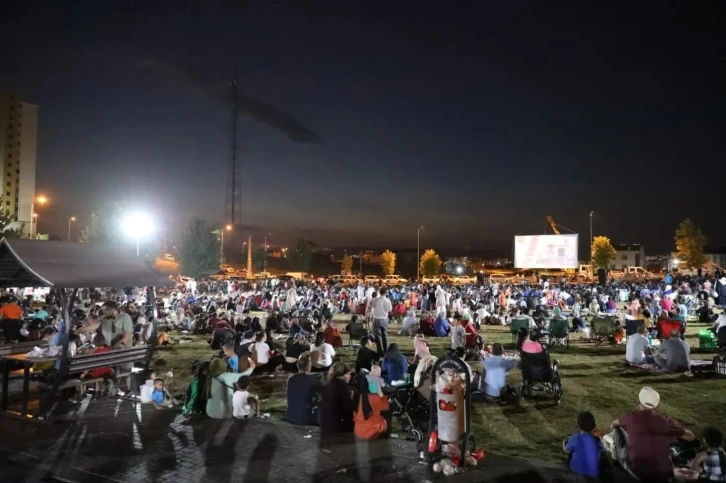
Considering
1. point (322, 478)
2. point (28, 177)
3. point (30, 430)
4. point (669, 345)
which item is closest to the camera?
point (322, 478)

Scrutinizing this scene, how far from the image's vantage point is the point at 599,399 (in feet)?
31.4

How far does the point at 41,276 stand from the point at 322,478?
495 centimetres

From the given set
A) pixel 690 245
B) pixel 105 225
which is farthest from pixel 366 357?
pixel 690 245

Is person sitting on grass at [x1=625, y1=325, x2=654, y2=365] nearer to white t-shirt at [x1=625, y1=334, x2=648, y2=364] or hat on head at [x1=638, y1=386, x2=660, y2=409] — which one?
white t-shirt at [x1=625, y1=334, x2=648, y2=364]

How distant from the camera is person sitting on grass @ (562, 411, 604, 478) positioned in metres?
5.69

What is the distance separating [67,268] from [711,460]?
877 centimetres

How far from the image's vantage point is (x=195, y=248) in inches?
2403

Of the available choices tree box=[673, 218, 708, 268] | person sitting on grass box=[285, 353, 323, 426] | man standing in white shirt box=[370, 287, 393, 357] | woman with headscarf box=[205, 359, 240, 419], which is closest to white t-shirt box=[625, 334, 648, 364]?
man standing in white shirt box=[370, 287, 393, 357]

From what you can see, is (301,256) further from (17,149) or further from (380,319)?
(380,319)

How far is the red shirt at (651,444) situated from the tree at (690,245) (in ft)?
293

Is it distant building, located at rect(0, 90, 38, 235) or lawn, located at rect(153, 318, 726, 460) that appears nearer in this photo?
lawn, located at rect(153, 318, 726, 460)

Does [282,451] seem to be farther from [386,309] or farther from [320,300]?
[320,300]

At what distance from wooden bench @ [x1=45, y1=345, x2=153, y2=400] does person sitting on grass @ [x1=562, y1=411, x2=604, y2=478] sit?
7064 millimetres

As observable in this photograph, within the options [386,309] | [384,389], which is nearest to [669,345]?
[386,309]
